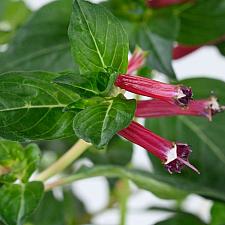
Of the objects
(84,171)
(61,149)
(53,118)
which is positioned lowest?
(61,149)

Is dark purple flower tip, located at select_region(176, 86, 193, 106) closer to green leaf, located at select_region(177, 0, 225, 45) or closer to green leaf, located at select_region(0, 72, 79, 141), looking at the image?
green leaf, located at select_region(0, 72, 79, 141)

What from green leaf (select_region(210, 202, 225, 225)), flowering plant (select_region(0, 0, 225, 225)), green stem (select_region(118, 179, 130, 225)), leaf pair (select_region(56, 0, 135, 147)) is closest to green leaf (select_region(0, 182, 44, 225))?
flowering plant (select_region(0, 0, 225, 225))

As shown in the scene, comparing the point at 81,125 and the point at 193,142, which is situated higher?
the point at 81,125

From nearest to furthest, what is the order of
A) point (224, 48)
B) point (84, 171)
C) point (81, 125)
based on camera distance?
1. point (81, 125)
2. point (84, 171)
3. point (224, 48)

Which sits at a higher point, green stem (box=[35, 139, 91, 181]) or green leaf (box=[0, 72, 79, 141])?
green leaf (box=[0, 72, 79, 141])

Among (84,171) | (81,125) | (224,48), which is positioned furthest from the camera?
(224,48)

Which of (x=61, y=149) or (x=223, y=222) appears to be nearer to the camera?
(x=223, y=222)

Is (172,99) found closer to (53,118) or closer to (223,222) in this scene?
(53,118)

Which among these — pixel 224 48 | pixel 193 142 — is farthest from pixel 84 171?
pixel 224 48

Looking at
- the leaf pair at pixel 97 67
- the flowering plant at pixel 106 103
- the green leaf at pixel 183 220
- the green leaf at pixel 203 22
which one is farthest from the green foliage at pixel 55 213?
the leaf pair at pixel 97 67
